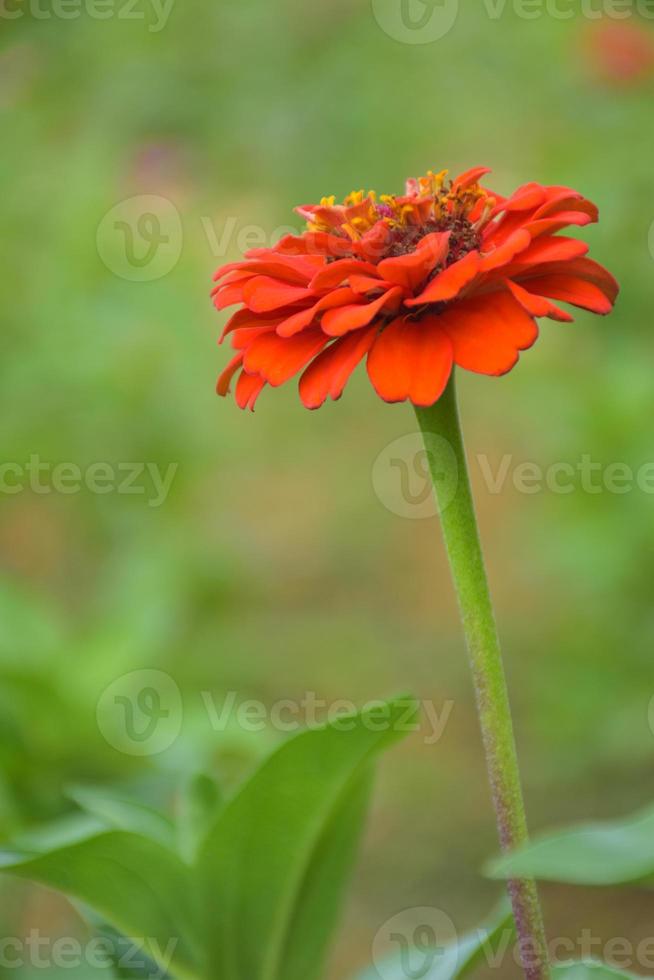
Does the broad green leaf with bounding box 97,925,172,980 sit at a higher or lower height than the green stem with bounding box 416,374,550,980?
lower

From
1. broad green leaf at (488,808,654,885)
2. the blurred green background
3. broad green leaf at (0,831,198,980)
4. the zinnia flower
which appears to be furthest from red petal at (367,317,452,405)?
the blurred green background

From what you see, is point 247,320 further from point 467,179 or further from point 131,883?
point 131,883

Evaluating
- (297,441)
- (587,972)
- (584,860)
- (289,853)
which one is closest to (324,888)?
(289,853)

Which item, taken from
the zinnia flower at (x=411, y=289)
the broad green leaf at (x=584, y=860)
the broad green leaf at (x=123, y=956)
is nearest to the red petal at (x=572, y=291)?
the zinnia flower at (x=411, y=289)

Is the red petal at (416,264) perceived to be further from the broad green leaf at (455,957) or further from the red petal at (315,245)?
the broad green leaf at (455,957)

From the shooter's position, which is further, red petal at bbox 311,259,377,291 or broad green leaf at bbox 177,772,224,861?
broad green leaf at bbox 177,772,224,861

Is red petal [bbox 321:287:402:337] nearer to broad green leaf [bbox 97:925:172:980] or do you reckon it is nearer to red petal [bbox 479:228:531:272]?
red petal [bbox 479:228:531:272]
